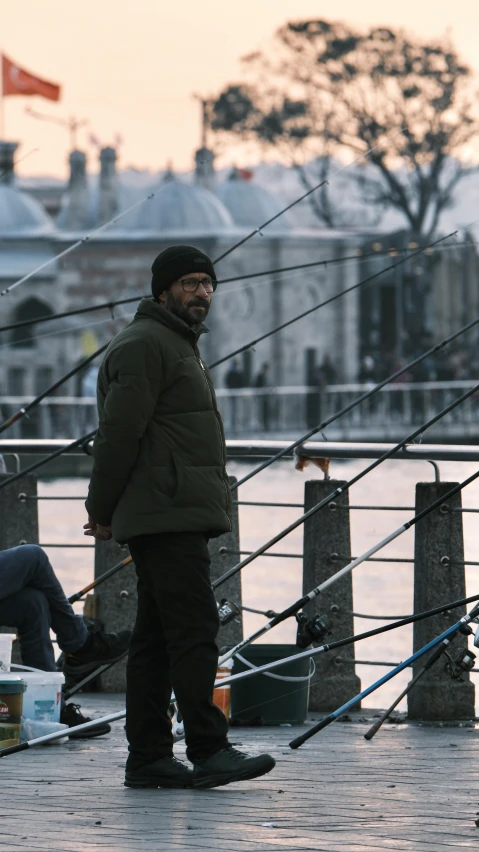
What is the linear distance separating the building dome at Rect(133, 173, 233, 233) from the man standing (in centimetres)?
5202

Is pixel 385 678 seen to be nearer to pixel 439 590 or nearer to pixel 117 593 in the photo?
pixel 439 590

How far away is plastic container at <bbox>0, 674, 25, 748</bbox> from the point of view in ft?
20.0

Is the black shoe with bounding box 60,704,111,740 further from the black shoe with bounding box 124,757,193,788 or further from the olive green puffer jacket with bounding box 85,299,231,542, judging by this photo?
the olive green puffer jacket with bounding box 85,299,231,542

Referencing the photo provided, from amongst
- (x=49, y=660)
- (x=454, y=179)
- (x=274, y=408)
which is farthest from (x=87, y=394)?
(x=49, y=660)

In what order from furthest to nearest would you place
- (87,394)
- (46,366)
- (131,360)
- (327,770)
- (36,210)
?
1. (36,210)
2. (46,366)
3. (87,394)
4. (327,770)
5. (131,360)

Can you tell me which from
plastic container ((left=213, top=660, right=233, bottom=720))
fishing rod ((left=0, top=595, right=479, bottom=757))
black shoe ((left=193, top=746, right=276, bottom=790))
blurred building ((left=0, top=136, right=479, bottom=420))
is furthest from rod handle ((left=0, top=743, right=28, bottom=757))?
blurred building ((left=0, top=136, right=479, bottom=420))

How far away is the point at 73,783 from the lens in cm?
537

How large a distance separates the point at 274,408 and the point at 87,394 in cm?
967

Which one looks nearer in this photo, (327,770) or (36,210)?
(327,770)

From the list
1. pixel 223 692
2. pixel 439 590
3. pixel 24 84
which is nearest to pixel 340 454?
pixel 439 590

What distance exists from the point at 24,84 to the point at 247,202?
10221 mm

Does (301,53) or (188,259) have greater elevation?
(301,53)

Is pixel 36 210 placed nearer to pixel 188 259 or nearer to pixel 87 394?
pixel 87 394

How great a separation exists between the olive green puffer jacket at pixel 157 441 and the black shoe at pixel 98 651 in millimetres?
1449
